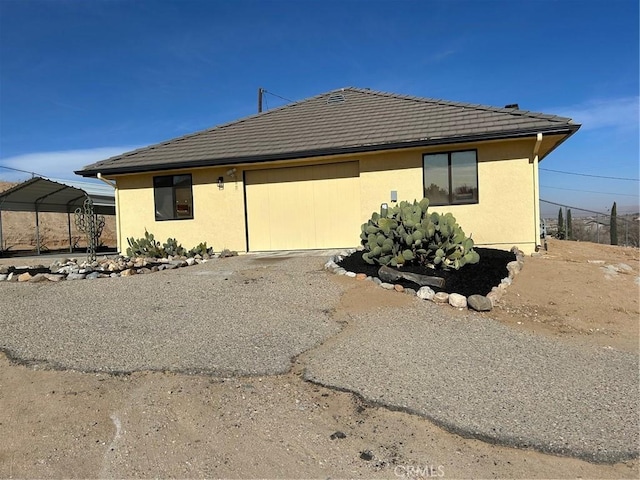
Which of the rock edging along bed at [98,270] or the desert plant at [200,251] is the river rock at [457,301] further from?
the desert plant at [200,251]

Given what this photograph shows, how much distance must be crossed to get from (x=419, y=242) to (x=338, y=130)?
20.1 ft

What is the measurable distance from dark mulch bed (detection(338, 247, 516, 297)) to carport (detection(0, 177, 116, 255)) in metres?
12.8

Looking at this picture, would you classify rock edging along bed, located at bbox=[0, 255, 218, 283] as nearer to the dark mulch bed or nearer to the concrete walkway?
the concrete walkway

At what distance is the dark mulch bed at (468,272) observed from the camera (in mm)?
7828

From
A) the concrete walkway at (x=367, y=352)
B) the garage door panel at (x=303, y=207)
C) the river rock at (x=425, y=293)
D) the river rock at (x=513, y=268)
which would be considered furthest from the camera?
the garage door panel at (x=303, y=207)

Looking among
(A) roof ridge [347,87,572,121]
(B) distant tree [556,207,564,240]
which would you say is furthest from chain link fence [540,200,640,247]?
(A) roof ridge [347,87,572,121]

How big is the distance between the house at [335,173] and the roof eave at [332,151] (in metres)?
0.03

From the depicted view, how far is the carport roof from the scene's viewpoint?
63.3 feet

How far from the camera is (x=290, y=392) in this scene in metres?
4.32

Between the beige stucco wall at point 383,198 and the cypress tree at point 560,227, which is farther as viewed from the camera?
the cypress tree at point 560,227

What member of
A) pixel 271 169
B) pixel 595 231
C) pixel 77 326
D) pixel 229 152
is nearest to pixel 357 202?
pixel 271 169

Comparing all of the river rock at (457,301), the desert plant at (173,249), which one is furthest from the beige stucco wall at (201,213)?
the river rock at (457,301)

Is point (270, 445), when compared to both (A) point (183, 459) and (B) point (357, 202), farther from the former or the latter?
(B) point (357, 202)

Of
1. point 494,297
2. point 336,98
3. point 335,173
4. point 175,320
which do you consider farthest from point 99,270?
point 336,98
